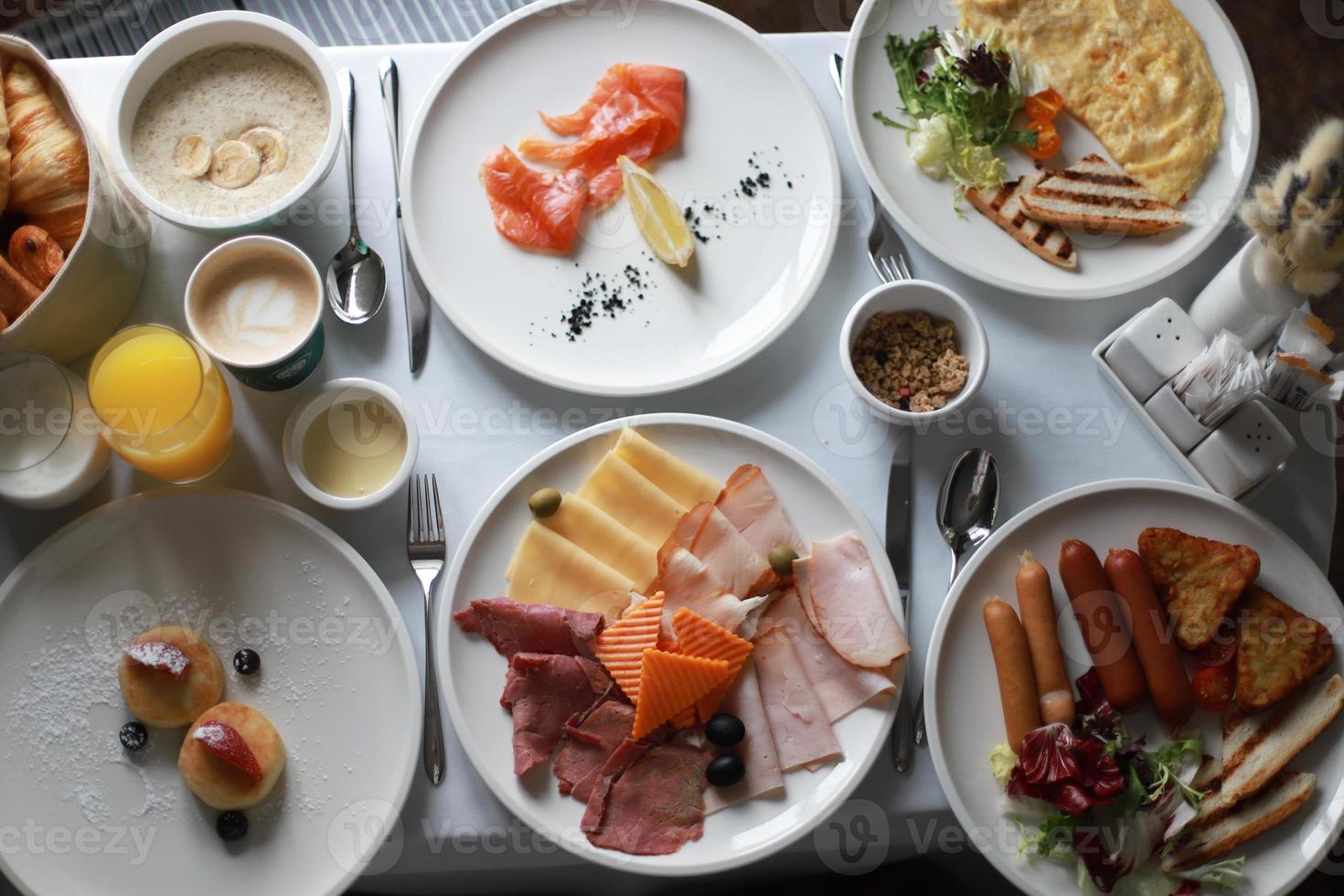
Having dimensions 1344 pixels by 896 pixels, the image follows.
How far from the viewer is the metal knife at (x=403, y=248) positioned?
5.53ft

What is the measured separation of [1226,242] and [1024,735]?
3.08ft

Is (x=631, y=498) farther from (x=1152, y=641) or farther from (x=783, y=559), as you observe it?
(x=1152, y=641)

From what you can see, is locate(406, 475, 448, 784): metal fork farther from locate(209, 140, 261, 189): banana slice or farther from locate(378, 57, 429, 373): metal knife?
locate(209, 140, 261, 189): banana slice

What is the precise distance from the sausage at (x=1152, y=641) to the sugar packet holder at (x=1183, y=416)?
21cm

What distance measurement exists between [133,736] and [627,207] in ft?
3.80

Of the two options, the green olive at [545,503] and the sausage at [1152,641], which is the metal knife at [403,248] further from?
the sausage at [1152,641]

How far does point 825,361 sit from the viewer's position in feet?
5.62

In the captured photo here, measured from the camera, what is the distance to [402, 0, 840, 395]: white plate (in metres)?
1.68

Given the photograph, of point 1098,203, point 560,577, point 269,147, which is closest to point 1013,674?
point 560,577

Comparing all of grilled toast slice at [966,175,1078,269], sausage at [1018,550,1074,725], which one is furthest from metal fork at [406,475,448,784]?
grilled toast slice at [966,175,1078,269]

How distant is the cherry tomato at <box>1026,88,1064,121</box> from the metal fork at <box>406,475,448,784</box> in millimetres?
1257

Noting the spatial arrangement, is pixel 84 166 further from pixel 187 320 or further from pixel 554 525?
pixel 554 525

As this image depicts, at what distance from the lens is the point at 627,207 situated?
1745mm

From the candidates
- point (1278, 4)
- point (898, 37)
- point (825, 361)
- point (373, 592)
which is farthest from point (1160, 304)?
point (1278, 4)
